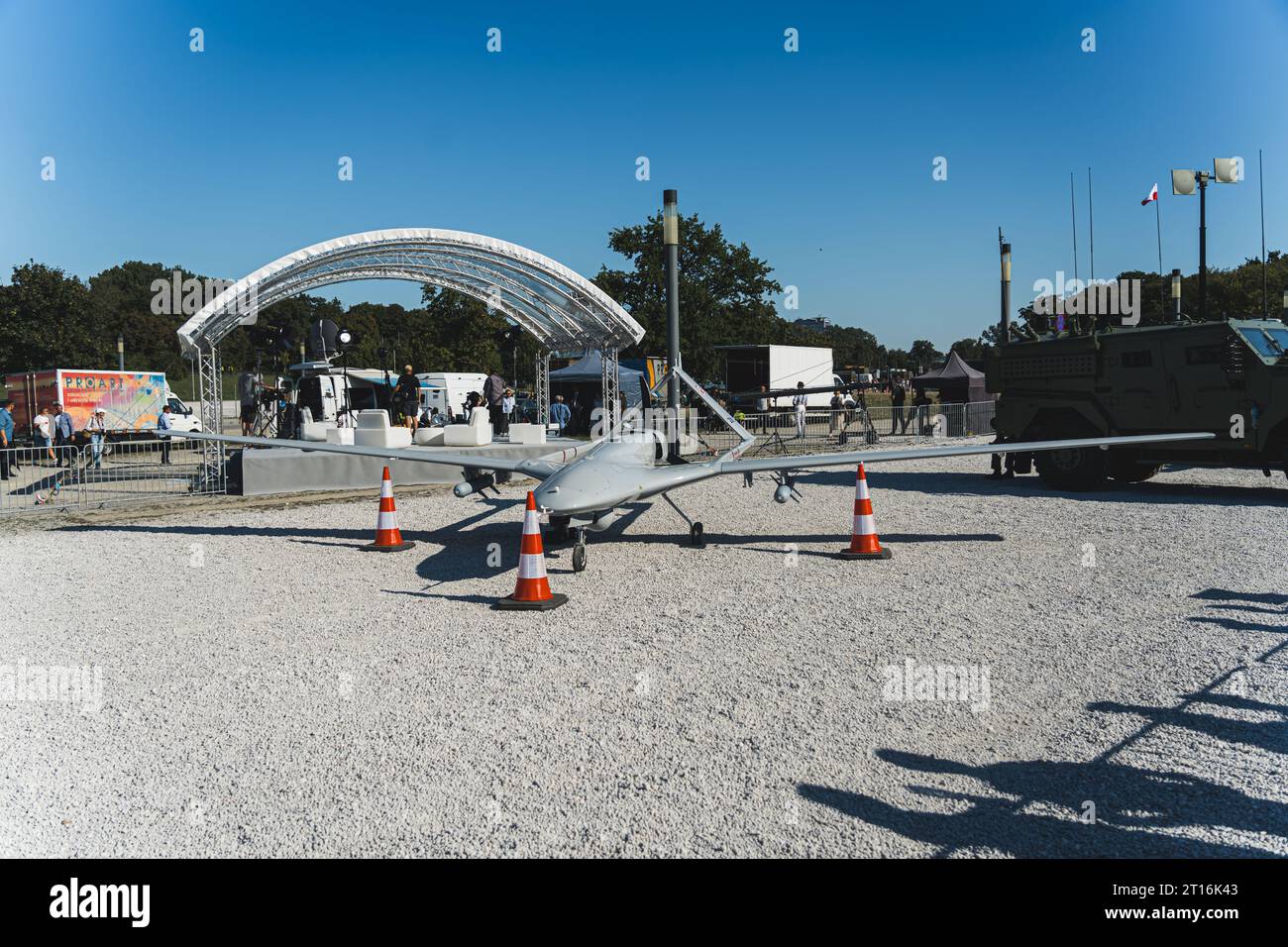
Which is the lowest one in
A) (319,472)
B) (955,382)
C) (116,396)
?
(319,472)

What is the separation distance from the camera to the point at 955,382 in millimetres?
40312

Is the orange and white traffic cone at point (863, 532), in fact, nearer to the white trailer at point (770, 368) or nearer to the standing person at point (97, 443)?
the standing person at point (97, 443)

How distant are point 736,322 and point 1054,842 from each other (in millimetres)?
59290

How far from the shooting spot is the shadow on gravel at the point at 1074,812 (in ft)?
11.1

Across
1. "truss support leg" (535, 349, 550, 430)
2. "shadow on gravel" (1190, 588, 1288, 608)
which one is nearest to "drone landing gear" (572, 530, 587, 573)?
"shadow on gravel" (1190, 588, 1288, 608)

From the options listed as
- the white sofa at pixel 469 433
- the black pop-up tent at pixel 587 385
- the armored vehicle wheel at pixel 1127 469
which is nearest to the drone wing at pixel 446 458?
the white sofa at pixel 469 433

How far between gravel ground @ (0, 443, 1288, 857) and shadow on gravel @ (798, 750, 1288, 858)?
17 millimetres

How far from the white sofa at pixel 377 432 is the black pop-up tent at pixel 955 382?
27.6m

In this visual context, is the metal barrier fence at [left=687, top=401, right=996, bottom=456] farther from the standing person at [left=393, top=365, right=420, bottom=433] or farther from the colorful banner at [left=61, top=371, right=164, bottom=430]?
the colorful banner at [left=61, top=371, right=164, bottom=430]

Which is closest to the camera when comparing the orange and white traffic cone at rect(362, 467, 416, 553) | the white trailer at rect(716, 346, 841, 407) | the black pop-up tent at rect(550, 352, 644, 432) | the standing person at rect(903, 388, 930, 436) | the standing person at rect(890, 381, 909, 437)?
the orange and white traffic cone at rect(362, 467, 416, 553)

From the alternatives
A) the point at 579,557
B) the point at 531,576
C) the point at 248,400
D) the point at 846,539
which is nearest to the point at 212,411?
the point at 248,400

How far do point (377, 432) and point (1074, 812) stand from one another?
1624cm

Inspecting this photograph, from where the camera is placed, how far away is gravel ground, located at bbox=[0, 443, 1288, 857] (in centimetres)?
362

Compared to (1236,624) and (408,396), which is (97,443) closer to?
(408,396)
